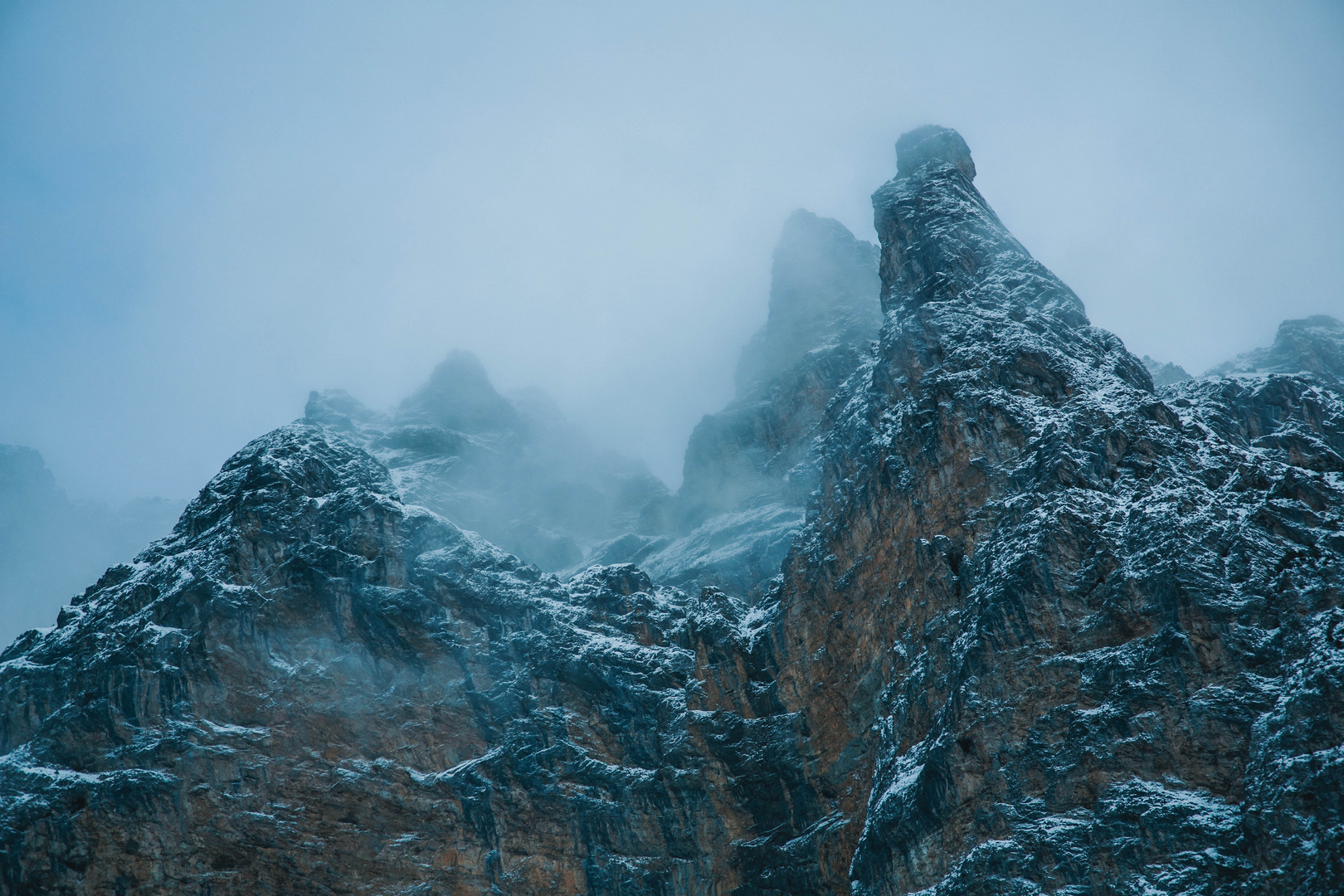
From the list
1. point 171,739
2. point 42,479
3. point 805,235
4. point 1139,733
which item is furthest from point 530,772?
point 42,479

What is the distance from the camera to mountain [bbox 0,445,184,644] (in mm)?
166250

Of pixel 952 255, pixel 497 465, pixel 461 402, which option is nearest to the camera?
pixel 952 255

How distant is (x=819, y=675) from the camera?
81.1 meters

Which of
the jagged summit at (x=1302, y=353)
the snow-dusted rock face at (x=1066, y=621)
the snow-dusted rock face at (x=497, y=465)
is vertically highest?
the snow-dusted rock face at (x=497, y=465)

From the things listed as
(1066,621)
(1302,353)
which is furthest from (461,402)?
(1066,621)

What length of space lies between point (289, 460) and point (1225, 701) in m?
71.5

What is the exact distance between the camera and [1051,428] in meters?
73.6

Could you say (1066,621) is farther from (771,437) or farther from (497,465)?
(497,465)

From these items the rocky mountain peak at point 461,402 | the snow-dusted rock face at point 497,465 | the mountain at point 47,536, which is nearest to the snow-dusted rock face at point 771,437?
the snow-dusted rock face at point 497,465

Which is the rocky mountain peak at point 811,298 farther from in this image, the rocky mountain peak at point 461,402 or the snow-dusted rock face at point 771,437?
the rocky mountain peak at point 461,402

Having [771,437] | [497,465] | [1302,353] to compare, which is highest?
[497,465]

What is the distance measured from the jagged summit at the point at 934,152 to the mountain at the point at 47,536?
431ft

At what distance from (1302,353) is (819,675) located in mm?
80565

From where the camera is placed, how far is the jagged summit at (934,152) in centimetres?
11738
